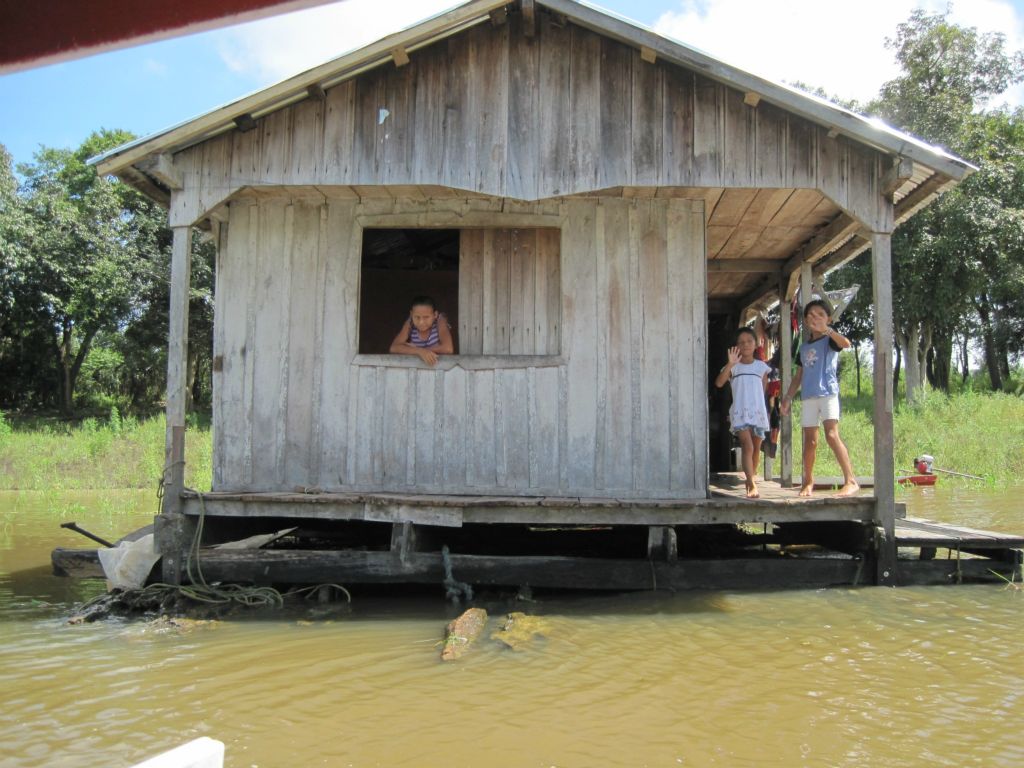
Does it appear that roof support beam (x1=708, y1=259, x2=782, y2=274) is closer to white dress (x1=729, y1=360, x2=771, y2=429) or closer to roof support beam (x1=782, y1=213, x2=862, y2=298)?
roof support beam (x1=782, y1=213, x2=862, y2=298)

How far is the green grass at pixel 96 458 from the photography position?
55.5 feet

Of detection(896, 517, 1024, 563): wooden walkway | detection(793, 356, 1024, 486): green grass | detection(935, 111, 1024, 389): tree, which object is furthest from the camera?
detection(935, 111, 1024, 389): tree

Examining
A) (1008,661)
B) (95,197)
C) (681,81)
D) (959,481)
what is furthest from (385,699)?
(95,197)


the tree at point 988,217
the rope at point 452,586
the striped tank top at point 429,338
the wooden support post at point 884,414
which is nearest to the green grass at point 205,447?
the tree at point 988,217

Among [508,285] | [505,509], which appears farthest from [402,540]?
[508,285]

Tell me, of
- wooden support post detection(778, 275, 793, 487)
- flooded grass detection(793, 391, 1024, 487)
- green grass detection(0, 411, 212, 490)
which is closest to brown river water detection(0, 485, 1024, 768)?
wooden support post detection(778, 275, 793, 487)

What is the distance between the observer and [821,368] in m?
7.34

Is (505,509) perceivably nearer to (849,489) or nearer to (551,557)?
(551,557)

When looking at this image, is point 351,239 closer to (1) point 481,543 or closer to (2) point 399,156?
(2) point 399,156

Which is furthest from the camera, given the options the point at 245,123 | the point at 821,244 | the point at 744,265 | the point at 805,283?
the point at 744,265

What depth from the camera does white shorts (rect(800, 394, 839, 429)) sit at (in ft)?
23.7

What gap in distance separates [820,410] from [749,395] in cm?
62

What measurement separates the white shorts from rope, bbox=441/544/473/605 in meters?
3.36

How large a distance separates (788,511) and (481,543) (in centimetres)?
296
